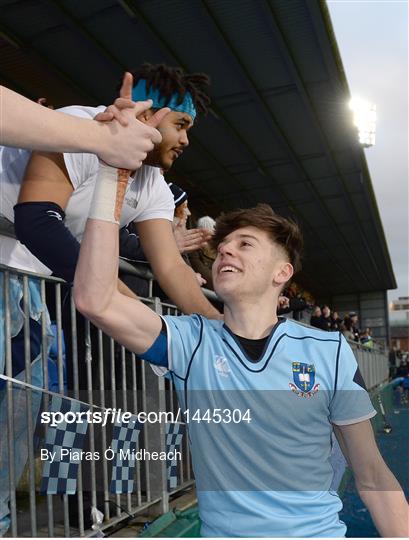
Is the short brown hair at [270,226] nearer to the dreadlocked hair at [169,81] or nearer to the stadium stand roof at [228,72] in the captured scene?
the dreadlocked hair at [169,81]

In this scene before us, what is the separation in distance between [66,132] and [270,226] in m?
0.87

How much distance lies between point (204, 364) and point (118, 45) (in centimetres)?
746

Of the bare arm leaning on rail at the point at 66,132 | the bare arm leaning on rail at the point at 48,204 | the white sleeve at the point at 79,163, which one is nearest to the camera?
the bare arm leaning on rail at the point at 66,132

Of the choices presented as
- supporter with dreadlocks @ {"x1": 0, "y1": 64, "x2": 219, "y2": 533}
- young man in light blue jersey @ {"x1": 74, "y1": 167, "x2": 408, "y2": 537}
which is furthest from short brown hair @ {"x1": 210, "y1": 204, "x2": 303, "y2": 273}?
supporter with dreadlocks @ {"x1": 0, "y1": 64, "x2": 219, "y2": 533}

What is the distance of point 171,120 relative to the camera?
6.37ft

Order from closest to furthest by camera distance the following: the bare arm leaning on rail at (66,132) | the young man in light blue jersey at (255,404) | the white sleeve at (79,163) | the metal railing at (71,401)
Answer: the bare arm leaning on rail at (66,132) < the young man in light blue jersey at (255,404) < the white sleeve at (79,163) < the metal railing at (71,401)

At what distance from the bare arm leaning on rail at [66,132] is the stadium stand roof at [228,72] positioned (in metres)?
6.53

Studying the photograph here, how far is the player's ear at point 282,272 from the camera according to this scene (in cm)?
182

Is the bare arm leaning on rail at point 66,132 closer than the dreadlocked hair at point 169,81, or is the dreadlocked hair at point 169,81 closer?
the bare arm leaning on rail at point 66,132

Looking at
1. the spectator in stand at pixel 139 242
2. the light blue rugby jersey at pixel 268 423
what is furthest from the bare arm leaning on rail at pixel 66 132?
the spectator in stand at pixel 139 242

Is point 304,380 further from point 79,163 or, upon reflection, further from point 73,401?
point 73,401

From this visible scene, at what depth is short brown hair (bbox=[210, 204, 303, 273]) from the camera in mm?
1867

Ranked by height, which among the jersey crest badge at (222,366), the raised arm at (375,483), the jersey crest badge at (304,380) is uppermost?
the jersey crest badge at (222,366)

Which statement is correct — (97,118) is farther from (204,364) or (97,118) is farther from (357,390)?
(357,390)
